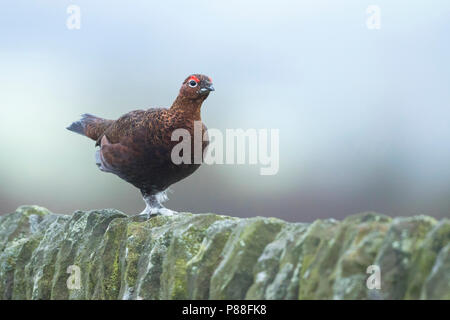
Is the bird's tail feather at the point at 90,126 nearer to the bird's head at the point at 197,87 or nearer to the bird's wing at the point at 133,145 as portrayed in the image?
the bird's wing at the point at 133,145

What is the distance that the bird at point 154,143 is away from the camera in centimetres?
542

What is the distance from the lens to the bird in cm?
542

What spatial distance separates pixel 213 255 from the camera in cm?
371

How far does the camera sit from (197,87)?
542 cm

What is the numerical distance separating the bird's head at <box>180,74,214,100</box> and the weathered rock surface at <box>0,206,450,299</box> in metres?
1.23

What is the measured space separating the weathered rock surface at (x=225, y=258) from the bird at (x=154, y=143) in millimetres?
543

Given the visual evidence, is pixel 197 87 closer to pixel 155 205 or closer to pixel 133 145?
pixel 133 145

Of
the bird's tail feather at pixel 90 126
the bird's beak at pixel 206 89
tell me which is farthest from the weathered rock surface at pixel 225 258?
the bird's beak at pixel 206 89

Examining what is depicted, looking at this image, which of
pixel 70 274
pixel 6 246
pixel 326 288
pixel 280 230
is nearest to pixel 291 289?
pixel 326 288
